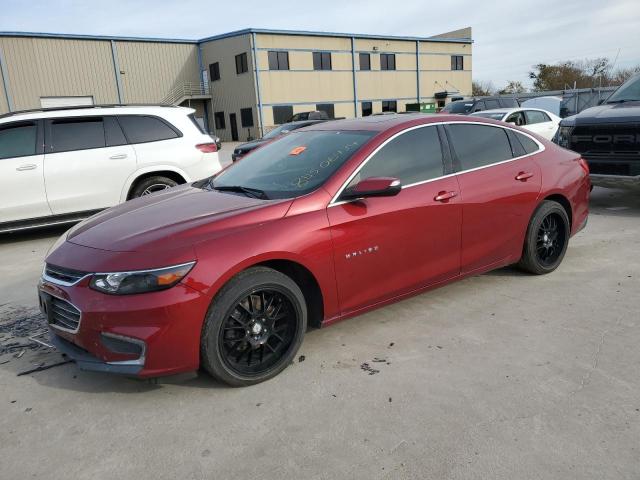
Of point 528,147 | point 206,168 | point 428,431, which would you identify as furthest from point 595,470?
point 206,168

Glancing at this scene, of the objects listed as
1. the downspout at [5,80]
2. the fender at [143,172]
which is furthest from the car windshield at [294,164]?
the downspout at [5,80]

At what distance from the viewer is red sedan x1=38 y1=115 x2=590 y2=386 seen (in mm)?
2904

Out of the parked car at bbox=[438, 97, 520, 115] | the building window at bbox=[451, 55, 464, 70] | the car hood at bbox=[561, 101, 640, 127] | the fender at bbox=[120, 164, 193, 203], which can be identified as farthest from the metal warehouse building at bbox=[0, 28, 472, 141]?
the car hood at bbox=[561, 101, 640, 127]

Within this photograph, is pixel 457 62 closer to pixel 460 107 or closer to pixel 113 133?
pixel 460 107

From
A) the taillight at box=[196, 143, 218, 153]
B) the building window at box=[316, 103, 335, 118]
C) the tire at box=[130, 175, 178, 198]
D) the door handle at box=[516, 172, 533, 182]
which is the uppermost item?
the building window at box=[316, 103, 335, 118]

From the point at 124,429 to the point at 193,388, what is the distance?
490 millimetres

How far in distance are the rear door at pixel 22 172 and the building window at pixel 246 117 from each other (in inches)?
1356

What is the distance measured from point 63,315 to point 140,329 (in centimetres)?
58

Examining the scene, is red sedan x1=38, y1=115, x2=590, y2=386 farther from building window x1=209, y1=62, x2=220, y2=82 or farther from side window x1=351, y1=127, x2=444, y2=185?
building window x1=209, y1=62, x2=220, y2=82

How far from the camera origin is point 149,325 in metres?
2.85

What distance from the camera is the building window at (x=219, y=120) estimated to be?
43.9 metres

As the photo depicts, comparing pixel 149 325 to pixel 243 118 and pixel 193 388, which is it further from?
pixel 243 118

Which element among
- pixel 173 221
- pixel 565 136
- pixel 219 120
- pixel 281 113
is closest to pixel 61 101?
pixel 219 120

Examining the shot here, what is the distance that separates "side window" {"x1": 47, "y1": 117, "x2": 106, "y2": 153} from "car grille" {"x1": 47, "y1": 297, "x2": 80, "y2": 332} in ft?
16.1
